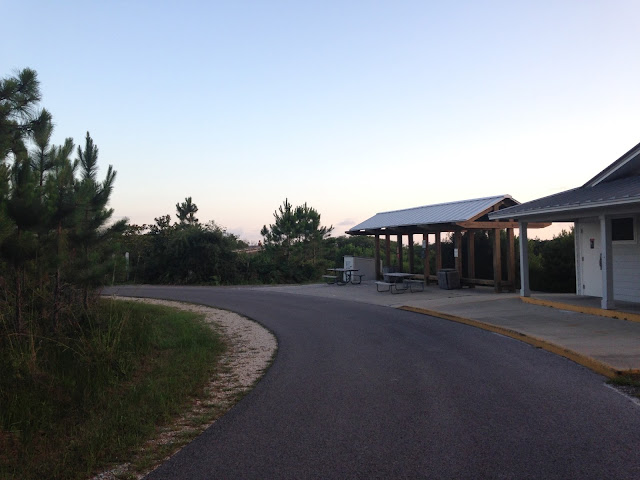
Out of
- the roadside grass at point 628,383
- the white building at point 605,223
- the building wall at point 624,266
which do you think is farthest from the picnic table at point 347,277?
the roadside grass at point 628,383

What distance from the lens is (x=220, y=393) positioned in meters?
6.93

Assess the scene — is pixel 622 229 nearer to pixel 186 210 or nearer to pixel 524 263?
pixel 524 263

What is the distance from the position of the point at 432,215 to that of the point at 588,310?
10.2m

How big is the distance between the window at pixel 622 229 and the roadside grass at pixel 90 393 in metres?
10.8

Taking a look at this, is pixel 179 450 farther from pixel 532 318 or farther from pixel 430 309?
pixel 430 309

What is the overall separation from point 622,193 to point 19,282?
488 inches

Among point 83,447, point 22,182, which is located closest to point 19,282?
Answer: point 22,182

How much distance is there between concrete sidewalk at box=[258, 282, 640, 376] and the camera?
329 inches

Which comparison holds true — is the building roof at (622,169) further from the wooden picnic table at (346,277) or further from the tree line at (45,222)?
the wooden picnic table at (346,277)

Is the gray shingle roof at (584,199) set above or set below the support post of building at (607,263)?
above

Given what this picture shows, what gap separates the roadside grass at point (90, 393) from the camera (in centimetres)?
489

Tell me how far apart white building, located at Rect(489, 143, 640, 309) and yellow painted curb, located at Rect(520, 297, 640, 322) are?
0.23m

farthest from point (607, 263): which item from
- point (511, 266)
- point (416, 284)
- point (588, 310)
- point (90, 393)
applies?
point (416, 284)

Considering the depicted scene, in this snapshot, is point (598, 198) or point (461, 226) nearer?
point (598, 198)
